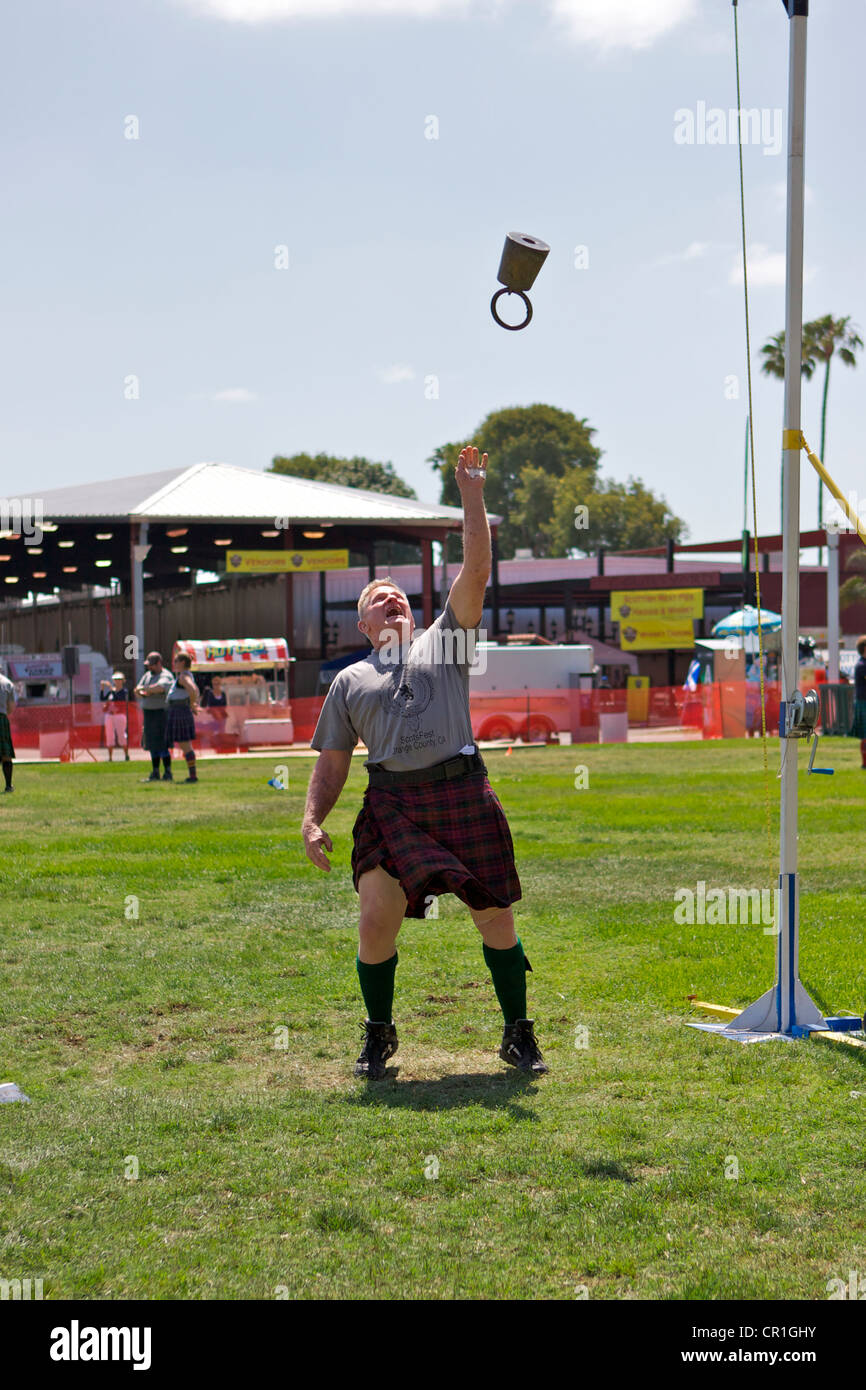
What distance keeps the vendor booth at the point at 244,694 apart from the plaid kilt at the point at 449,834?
1873 centimetres

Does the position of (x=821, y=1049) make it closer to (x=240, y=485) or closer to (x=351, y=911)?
(x=351, y=911)

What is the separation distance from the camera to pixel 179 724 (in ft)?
63.2

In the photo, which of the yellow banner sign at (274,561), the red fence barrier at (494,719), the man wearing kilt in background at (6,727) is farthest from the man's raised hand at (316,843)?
the yellow banner sign at (274,561)

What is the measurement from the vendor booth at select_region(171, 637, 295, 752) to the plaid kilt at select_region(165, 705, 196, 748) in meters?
4.20

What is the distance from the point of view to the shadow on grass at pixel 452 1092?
4.56 m

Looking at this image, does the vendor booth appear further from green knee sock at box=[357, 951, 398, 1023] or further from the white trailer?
green knee sock at box=[357, 951, 398, 1023]

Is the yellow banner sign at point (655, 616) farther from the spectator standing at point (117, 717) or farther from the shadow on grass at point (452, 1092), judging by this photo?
the shadow on grass at point (452, 1092)

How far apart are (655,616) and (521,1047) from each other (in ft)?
151

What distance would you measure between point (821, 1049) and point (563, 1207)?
1865mm

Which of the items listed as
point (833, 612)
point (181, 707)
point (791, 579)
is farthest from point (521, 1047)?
point (833, 612)

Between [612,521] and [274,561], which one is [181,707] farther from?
[612,521]

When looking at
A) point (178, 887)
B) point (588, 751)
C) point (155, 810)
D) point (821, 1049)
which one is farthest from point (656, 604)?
point (821, 1049)

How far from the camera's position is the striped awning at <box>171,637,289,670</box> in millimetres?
40375

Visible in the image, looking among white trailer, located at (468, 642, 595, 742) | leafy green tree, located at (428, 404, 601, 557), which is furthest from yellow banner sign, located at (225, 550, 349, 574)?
leafy green tree, located at (428, 404, 601, 557)
